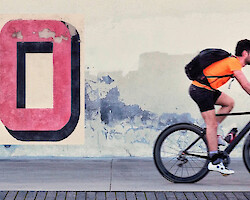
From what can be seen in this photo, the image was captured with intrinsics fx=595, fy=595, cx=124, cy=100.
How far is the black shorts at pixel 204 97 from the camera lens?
6.78 metres

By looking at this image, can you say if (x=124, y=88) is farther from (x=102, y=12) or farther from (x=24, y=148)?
(x=24, y=148)

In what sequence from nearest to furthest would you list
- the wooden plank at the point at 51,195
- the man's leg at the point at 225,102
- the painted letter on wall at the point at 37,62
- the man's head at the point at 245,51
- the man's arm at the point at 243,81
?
the wooden plank at the point at 51,195
the man's arm at the point at 243,81
the man's leg at the point at 225,102
the man's head at the point at 245,51
the painted letter on wall at the point at 37,62

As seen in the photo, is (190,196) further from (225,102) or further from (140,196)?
(225,102)

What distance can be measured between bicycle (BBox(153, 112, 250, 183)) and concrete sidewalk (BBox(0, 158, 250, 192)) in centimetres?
13

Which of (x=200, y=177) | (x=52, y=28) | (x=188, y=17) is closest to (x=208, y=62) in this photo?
(x=200, y=177)

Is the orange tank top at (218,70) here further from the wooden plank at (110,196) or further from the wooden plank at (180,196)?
the wooden plank at (110,196)

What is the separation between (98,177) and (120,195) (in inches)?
43.4

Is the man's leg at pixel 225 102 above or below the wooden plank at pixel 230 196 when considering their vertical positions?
above

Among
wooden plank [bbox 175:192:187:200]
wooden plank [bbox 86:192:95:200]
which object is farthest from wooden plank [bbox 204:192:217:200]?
wooden plank [bbox 86:192:95:200]

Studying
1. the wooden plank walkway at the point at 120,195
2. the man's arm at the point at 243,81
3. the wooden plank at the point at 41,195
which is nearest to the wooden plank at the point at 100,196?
the wooden plank walkway at the point at 120,195

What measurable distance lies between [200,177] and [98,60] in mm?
2599

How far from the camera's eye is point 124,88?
8.58 m

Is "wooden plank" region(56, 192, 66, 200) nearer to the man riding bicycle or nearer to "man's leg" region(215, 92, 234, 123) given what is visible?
the man riding bicycle

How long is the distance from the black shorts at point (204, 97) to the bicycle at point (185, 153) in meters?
0.26
